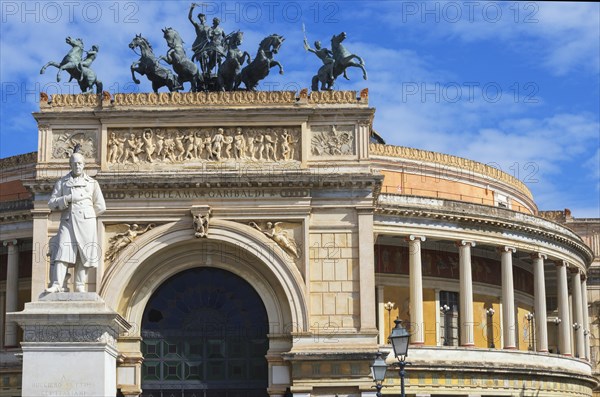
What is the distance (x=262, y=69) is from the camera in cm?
4697

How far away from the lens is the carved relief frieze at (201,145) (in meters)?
44.6

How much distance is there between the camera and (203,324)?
4503 cm

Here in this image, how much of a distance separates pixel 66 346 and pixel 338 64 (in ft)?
82.6

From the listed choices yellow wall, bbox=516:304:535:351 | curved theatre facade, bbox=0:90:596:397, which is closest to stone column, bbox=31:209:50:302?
curved theatre facade, bbox=0:90:596:397

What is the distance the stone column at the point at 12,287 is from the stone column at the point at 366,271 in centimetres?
1826

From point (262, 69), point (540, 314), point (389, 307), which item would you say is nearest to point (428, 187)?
point (389, 307)

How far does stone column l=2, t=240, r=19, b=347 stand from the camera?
53000 millimetres

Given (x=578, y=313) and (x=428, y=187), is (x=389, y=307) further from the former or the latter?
(x=578, y=313)

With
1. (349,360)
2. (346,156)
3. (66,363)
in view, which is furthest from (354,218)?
(66,363)

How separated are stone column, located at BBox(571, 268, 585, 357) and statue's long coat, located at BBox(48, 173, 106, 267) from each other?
4593cm

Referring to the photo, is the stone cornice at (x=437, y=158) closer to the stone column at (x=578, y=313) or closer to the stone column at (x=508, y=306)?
the stone column at (x=578, y=313)

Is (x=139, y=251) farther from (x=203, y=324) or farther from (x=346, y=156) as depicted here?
(x=346, y=156)

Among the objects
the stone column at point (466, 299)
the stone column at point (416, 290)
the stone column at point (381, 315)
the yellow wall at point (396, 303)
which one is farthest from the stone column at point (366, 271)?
the yellow wall at point (396, 303)

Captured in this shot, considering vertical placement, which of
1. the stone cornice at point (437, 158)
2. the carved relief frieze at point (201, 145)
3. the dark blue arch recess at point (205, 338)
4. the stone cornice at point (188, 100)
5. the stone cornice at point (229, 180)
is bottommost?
the dark blue arch recess at point (205, 338)
